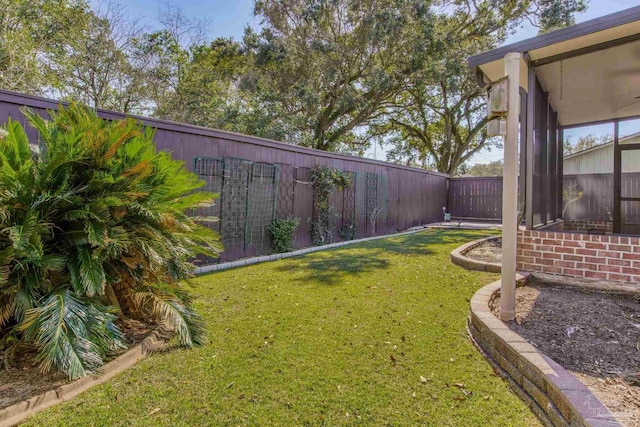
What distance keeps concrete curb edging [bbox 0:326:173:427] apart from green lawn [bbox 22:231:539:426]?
0.07 m

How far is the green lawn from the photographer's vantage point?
5.62ft

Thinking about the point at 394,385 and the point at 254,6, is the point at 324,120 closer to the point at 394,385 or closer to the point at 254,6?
the point at 254,6

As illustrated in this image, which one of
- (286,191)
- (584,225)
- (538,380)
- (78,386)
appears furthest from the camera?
(584,225)

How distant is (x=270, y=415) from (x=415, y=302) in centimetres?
203

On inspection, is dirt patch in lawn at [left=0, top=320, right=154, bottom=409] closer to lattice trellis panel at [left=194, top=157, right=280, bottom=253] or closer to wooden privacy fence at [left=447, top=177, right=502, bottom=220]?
lattice trellis panel at [left=194, top=157, right=280, bottom=253]

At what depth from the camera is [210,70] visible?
45.1 ft

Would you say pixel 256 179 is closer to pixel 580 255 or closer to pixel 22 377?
pixel 22 377

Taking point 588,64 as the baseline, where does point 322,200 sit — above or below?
below

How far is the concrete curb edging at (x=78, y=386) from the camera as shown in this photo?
5.47ft

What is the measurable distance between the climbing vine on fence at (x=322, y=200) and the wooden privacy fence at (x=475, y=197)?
792 cm

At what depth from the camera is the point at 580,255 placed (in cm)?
367

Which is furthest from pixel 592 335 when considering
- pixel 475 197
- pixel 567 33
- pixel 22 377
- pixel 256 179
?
pixel 475 197

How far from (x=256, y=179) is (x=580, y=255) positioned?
462cm

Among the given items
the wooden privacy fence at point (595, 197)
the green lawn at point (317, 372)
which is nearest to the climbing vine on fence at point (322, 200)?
the green lawn at point (317, 372)
